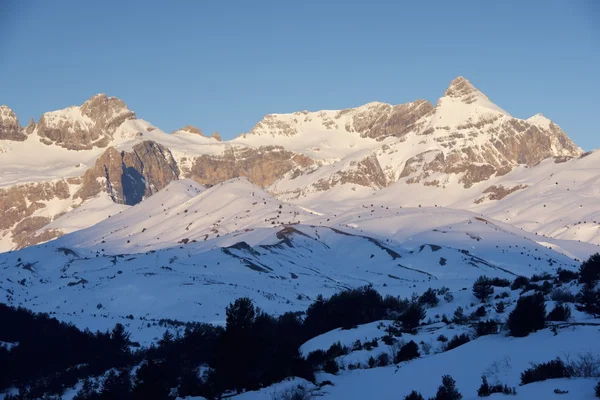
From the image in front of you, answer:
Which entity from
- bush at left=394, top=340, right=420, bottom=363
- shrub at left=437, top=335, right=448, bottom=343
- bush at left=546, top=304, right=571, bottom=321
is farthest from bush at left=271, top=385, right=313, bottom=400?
bush at left=546, top=304, right=571, bottom=321

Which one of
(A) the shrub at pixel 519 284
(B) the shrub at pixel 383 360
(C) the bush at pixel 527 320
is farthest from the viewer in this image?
(A) the shrub at pixel 519 284

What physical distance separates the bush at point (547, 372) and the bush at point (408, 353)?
9.60 m

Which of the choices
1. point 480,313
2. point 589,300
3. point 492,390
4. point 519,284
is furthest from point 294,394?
point 519,284

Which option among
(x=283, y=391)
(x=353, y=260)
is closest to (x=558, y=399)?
(x=283, y=391)

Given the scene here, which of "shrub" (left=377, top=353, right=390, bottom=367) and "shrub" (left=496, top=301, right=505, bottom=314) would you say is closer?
"shrub" (left=377, top=353, right=390, bottom=367)

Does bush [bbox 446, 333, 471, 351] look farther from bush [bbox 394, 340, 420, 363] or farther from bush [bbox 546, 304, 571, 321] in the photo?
bush [bbox 546, 304, 571, 321]

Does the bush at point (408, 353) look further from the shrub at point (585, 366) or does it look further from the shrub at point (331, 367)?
the shrub at point (585, 366)

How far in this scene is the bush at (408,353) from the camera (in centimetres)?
4162

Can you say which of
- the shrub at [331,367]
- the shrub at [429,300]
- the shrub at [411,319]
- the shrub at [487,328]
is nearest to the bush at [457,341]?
the shrub at [487,328]

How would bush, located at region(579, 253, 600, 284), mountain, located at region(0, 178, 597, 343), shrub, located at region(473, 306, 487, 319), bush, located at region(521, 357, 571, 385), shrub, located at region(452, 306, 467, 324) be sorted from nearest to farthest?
bush, located at region(521, 357, 571, 385)
shrub, located at region(452, 306, 467, 324)
shrub, located at region(473, 306, 487, 319)
bush, located at region(579, 253, 600, 284)
mountain, located at region(0, 178, 597, 343)

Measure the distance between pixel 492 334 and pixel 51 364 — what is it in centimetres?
3154

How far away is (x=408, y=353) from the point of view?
4172 centimetres

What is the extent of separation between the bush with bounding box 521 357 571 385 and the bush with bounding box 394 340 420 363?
9604 millimetres

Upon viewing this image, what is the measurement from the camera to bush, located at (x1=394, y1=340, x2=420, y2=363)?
137 ft
